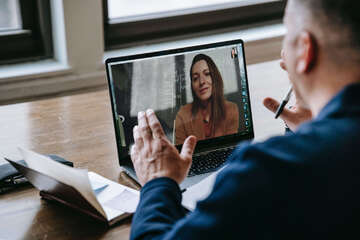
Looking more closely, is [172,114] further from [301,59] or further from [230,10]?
[230,10]

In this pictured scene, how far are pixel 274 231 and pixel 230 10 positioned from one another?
2463mm

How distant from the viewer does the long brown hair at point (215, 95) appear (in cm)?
152

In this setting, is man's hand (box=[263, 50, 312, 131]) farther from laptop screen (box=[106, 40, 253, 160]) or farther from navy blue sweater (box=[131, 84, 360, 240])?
navy blue sweater (box=[131, 84, 360, 240])

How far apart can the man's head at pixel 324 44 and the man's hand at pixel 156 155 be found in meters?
0.33

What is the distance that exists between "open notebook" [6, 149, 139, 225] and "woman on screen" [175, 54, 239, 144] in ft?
0.84

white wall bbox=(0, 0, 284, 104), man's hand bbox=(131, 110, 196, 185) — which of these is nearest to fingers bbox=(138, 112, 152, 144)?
man's hand bbox=(131, 110, 196, 185)

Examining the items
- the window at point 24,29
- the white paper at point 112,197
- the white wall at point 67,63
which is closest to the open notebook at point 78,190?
the white paper at point 112,197

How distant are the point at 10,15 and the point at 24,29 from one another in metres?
0.09

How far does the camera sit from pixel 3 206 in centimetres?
129

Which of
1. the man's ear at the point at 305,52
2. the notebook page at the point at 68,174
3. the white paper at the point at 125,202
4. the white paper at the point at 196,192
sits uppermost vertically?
the man's ear at the point at 305,52

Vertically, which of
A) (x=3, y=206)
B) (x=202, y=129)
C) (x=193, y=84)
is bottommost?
(x=3, y=206)

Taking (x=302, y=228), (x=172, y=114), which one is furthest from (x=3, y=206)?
(x=302, y=228)

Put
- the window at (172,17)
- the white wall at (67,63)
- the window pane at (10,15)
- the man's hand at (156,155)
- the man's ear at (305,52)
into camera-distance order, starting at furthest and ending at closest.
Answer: the window at (172,17)
the window pane at (10,15)
the white wall at (67,63)
the man's hand at (156,155)
the man's ear at (305,52)

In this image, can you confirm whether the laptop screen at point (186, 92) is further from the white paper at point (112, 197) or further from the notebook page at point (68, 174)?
the notebook page at point (68, 174)
